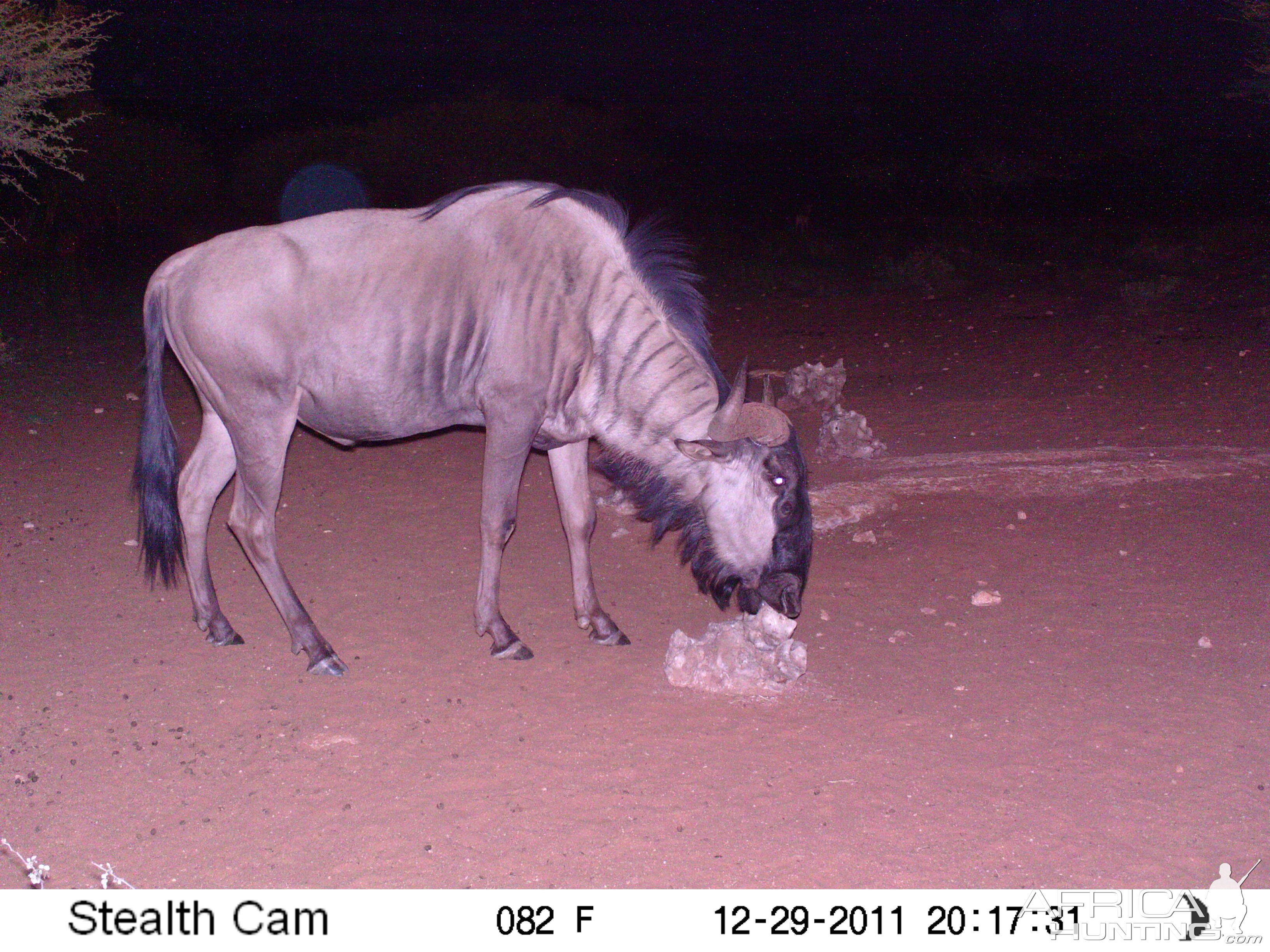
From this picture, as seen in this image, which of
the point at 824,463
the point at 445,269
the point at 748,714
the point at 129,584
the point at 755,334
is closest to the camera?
the point at 748,714

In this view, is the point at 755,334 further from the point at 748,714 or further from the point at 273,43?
the point at 273,43

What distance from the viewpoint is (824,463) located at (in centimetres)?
712

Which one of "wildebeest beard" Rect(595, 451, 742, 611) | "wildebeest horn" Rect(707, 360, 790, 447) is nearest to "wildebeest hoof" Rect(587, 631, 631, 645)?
"wildebeest beard" Rect(595, 451, 742, 611)

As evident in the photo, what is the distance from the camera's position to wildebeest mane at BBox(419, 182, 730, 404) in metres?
4.61

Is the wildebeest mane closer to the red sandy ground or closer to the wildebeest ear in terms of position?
the wildebeest ear

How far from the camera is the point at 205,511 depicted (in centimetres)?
480

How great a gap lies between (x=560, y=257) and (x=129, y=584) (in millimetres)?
2837

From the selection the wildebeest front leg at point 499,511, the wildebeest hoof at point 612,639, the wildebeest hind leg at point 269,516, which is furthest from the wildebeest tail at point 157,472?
the wildebeest hoof at point 612,639

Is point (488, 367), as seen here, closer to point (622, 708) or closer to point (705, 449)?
point (705, 449)

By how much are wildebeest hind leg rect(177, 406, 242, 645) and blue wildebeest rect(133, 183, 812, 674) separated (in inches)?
0.7

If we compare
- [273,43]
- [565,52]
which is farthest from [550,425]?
[273,43]

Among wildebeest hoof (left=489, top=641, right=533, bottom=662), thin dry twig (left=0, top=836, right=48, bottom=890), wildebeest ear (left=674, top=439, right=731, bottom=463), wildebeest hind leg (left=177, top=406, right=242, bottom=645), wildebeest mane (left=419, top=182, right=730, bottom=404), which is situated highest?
wildebeest mane (left=419, top=182, right=730, bottom=404)

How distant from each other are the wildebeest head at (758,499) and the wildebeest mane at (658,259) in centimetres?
27

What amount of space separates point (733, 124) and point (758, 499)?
29.8m
